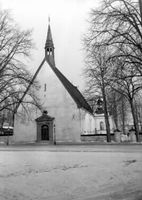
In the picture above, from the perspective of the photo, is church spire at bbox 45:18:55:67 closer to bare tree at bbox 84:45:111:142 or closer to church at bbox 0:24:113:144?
church at bbox 0:24:113:144

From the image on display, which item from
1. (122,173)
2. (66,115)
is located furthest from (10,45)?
(122,173)

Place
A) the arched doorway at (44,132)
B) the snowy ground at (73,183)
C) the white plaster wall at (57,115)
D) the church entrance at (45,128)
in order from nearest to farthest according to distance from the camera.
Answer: the snowy ground at (73,183) < the white plaster wall at (57,115) < the church entrance at (45,128) < the arched doorway at (44,132)

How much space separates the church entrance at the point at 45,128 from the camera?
32.8 metres

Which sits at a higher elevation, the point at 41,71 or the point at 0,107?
the point at 41,71

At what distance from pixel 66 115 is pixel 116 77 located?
19308mm

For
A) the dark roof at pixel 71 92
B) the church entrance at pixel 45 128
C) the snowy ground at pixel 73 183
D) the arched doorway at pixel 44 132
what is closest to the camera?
the snowy ground at pixel 73 183

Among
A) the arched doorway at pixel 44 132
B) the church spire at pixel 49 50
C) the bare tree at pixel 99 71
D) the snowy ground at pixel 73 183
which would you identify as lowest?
the snowy ground at pixel 73 183

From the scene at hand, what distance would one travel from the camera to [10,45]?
21.4 meters

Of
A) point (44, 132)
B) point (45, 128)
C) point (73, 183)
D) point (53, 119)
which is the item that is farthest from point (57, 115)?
point (73, 183)

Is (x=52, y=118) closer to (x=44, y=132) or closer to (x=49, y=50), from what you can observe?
(x=44, y=132)

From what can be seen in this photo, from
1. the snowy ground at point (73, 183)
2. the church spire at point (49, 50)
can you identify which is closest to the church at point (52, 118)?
the church spire at point (49, 50)

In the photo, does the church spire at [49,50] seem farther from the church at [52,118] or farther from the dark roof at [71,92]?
the church at [52,118]

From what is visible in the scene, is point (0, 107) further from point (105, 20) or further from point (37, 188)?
point (37, 188)

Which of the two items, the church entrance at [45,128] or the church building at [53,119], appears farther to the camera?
the church entrance at [45,128]
